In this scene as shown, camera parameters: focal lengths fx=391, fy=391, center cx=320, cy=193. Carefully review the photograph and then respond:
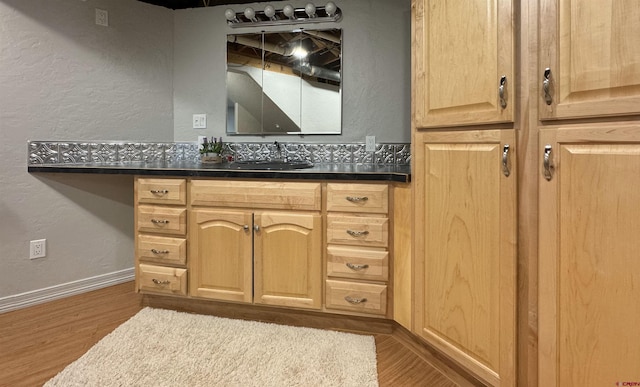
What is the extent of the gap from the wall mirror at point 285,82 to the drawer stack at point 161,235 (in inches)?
33.3

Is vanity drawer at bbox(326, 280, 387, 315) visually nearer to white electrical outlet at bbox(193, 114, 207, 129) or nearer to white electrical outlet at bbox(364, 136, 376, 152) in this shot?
white electrical outlet at bbox(364, 136, 376, 152)

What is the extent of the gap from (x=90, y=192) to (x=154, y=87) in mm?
888

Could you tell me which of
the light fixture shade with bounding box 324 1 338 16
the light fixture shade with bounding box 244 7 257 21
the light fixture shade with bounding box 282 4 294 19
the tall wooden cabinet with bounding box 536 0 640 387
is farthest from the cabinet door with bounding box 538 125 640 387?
the light fixture shade with bounding box 244 7 257 21

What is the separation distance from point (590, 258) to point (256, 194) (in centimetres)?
148

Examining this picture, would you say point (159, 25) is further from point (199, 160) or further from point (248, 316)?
point (248, 316)

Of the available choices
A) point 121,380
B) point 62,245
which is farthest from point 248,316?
point 62,245

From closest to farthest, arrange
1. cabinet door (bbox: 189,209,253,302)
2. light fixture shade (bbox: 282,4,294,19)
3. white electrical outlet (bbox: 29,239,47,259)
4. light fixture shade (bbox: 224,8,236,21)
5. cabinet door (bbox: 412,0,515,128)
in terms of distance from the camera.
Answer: cabinet door (bbox: 412,0,515,128), cabinet door (bbox: 189,209,253,302), white electrical outlet (bbox: 29,239,47,259), light fixture shade (bbox: 282,4,294,19), light fixture shade (bbox: 224,8,236,21)

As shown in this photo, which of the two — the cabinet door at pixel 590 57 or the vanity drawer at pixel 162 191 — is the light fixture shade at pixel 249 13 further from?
the cabinet door at pixel 590 57

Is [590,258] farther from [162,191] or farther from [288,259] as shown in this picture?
[162,191]

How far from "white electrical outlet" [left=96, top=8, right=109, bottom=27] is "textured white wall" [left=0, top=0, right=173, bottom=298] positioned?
0.03 metres

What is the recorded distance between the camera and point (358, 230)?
6.44 ft

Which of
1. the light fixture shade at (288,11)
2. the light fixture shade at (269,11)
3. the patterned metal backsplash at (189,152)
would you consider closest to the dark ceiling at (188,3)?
the light fixture shade at (269,11)

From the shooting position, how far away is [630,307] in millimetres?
1043

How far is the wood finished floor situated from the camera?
1.67m
